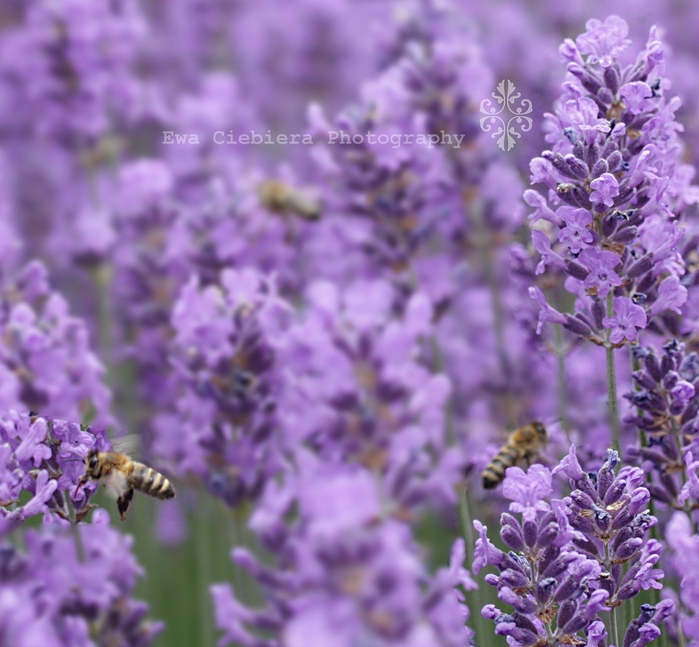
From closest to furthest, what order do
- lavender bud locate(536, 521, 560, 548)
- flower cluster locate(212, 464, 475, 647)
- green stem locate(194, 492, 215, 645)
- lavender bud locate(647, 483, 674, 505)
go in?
flower cluster locate(212, 464, 475, 647) < lavender bud locate(536, 521, 560, 548) < lavender bud locate(647, 483, 674, 505) < green stem locate(194, 492, 215, 645)

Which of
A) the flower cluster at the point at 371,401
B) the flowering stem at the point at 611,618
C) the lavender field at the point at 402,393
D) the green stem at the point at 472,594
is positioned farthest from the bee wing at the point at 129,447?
the flowering stem at the point at 611,618

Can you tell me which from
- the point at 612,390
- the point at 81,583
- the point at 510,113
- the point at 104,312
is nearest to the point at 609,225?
the point at 612,390

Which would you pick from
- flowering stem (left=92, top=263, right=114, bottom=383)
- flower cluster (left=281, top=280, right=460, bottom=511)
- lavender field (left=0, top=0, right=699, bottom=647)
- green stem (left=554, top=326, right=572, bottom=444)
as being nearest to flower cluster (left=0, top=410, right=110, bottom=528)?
lavender field (left=0, top=0, right=699, bottom=647)

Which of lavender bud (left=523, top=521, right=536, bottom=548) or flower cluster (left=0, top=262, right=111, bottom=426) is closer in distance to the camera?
lavender bud (left=523, top=521, right=536, bottom=548)

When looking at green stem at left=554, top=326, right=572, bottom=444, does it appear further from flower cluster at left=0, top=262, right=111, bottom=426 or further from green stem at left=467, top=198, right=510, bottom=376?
green stem at left=467, top=198, right=510, bottom=376

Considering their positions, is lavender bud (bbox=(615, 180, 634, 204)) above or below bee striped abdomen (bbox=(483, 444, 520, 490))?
above

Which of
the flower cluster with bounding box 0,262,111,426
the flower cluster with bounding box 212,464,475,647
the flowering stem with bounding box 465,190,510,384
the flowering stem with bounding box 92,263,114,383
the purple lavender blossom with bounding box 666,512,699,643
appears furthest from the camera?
the flowering stem with bounding box 92,263,114,383

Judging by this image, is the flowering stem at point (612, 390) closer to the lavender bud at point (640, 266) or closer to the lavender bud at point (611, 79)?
the lavender bud at point (640, 266)

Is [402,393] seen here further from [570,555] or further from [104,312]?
[104,312]

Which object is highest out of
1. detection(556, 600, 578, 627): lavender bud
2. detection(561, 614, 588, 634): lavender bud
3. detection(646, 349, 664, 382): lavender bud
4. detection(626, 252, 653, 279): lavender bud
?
detection(626, 252, 653, 279): lavender bud

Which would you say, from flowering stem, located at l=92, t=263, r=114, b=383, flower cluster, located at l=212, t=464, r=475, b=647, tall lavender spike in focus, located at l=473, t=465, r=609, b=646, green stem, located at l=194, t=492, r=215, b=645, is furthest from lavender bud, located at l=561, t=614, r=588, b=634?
flowering stem, located at l=92, t=263, r=114, b=383
